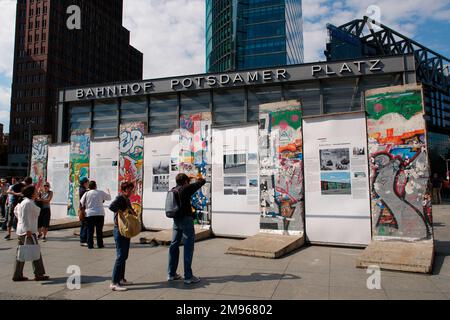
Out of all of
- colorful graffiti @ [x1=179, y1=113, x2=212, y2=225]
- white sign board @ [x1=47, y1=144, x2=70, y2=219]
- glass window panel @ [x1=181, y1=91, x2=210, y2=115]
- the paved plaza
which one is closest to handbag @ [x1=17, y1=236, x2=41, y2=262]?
the paved plaza

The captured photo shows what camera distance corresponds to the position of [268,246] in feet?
23.1

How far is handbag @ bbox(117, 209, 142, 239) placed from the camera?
190 inches

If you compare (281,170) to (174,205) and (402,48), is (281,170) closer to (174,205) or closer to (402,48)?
(174,205)

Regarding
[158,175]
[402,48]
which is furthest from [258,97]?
[402,48]

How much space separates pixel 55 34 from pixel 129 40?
3558cm

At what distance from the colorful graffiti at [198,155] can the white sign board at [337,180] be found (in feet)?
9.70

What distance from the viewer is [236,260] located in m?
6.57

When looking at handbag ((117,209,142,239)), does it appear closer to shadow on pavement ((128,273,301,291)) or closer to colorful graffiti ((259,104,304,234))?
shadow on pavement ((128,273,301,291))

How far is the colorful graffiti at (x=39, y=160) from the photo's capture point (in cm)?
1346

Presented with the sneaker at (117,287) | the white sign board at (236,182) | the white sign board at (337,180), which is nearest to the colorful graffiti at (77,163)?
the white sign board at (236,182)

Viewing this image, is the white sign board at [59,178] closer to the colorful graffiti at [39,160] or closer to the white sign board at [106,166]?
the colorful graffiti at [39,160]

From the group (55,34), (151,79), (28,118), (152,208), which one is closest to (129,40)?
(55,34)
